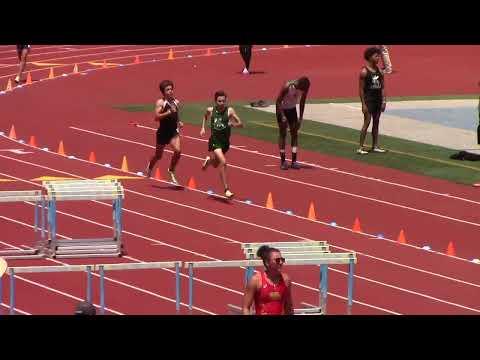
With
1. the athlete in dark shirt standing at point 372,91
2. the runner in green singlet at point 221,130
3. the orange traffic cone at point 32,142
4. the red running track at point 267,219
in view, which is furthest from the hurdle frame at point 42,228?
the orange traffic cone at point 32,142

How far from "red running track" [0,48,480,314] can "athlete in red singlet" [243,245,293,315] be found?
3776 mm

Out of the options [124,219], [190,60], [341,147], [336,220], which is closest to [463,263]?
[336,220]

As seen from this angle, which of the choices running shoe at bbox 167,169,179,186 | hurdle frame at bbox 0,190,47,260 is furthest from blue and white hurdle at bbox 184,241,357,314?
running shoe at bbox 167,169,179,186

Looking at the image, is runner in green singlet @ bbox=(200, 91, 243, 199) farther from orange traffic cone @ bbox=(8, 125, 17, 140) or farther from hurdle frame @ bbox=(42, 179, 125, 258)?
orange traffic cone @ bbox=(8, 125, 17, 140)

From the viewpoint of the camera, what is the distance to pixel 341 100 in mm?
32000

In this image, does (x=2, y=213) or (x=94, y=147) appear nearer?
(x=2, y=213)

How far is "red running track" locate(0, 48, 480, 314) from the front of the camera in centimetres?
1662

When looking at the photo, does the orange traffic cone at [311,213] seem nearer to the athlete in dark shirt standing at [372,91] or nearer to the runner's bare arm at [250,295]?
the athlete in dark shirt standing at [372,91]

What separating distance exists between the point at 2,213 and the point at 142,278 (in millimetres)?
4086

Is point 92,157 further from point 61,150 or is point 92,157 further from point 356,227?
point 356,227

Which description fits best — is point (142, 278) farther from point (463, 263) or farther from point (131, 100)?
point (131, 100)
